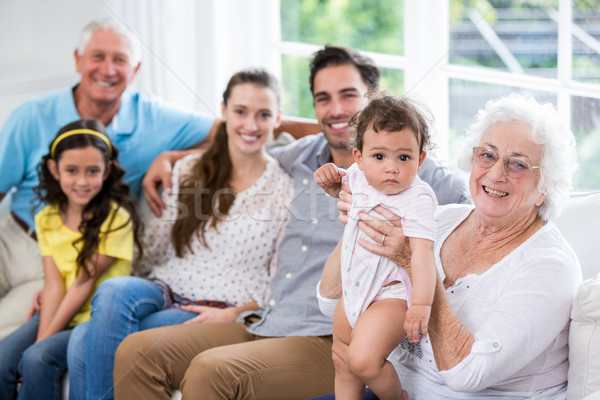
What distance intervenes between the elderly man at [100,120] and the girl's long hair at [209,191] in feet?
0.94

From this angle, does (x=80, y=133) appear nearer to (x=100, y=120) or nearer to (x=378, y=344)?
(x=100, y=120)

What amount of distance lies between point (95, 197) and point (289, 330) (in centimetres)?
86

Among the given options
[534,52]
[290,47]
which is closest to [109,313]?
[534,52]

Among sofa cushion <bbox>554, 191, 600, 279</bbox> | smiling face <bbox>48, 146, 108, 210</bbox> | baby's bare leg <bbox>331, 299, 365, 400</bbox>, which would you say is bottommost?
baby's bare leg <bbox>331, 299, 365, 400</bbox>

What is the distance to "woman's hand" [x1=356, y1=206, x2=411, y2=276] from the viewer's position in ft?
4.22

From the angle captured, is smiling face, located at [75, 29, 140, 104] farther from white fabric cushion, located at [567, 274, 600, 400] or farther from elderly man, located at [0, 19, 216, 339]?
white fabric cushion, located at [567, 274, 600, 400]

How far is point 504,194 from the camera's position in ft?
4.32

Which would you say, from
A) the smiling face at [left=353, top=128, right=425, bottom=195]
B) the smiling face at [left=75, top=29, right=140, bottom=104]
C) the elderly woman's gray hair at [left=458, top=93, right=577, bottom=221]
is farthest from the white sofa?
the smiling face at [left=75, top=29, right=140, bottom=104]

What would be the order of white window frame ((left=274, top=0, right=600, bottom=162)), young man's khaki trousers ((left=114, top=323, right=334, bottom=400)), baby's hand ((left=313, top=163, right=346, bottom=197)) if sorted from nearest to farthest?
1. baby's hand ((left=313, top=163, right=346, bottom=197))
2. young man's khaki trousers ((left=114, top=323, right=334, bottom=400))
3. white window frame ((left=274, top=0, right=600, bottom=162))

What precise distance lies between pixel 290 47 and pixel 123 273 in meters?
1.73

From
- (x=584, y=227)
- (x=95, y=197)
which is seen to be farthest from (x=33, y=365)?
(x=584, y=227)

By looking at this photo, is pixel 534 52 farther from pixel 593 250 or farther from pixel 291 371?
pixel 291 371

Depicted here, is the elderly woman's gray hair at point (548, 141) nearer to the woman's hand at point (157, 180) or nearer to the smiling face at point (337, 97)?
the smiling face at point (337, 97)

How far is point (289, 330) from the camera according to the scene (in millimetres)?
1739
